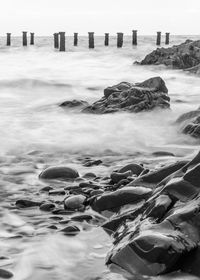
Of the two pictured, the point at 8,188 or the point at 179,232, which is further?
the point at 8,188

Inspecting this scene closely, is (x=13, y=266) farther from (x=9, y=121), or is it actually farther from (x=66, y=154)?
(x=9, y=121)

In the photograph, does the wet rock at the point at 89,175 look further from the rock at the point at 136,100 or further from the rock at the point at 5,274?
the rock at the point at 136,100

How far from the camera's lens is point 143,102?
9867 millimetres

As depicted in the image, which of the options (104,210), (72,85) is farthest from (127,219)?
(72,85)

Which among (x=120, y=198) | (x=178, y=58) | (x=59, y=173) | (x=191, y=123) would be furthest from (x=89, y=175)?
(x=178, y=58)

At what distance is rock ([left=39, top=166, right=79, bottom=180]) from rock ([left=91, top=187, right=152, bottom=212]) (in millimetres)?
1036

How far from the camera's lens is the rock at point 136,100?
9.78 metres

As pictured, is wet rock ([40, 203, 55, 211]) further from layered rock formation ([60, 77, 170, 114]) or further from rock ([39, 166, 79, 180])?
layered rock formation ([60, 77, 170, 114])

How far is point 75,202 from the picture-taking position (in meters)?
4.01

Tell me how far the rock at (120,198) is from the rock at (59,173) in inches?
40.8

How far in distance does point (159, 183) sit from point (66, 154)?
8.32 ft

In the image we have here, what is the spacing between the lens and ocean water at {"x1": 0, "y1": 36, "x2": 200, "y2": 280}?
9.98 feet

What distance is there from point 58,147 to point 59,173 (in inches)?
67.9

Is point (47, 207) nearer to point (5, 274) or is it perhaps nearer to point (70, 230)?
point (70, 230)
